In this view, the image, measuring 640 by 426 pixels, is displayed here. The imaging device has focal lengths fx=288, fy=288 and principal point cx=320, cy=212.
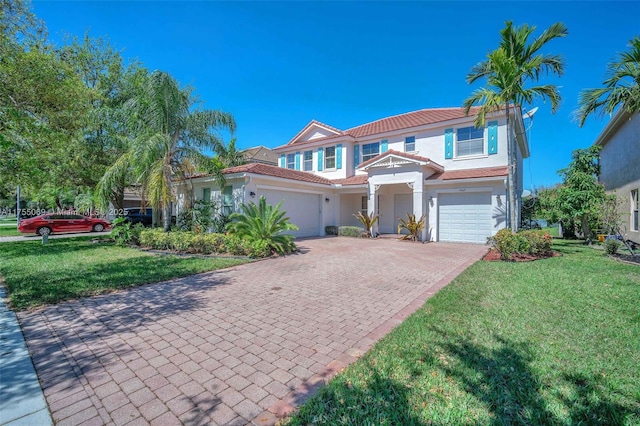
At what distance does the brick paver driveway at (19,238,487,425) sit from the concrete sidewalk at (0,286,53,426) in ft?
0.30

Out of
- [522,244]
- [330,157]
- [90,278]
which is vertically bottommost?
[90,278]

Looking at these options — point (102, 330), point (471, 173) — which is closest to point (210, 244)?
point (102, 330)

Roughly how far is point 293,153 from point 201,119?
30.3 ft

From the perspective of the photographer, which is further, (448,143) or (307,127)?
(307,127)

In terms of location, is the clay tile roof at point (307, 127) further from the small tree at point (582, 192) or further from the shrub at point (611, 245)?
the shrub at point (611, 245)

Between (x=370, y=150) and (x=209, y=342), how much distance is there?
56.7 ft

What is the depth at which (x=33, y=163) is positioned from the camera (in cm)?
986

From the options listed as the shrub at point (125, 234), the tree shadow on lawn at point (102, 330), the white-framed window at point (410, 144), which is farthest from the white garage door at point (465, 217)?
the shrub at point (125, 234)

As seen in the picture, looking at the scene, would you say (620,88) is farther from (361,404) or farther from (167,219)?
(167,219)

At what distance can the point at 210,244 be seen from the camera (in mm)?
11102

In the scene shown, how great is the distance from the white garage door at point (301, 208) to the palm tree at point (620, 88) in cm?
1300

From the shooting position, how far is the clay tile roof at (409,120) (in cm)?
1664

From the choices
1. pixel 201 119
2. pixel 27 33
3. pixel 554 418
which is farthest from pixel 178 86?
pixel 554 418

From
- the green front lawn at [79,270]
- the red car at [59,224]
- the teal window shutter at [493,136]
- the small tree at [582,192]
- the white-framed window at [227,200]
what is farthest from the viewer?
the red car at [59,224]
